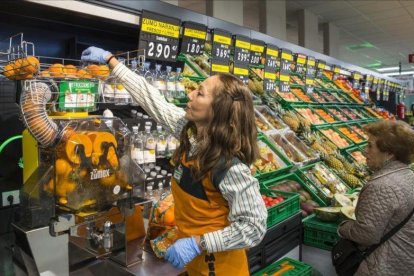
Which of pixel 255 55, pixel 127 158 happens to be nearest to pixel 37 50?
pixel 127 158

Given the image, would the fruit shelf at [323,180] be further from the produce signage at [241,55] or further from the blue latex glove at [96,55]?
the blue latex glove at [96,55]

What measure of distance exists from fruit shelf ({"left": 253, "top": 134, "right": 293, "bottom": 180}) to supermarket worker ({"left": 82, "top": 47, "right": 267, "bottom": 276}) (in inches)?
65.6

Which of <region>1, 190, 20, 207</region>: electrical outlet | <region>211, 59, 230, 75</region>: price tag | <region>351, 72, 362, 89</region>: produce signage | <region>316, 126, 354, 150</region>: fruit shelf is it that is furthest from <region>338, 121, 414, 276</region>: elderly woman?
<region>351, 72, 362, 89</region>: produce signage

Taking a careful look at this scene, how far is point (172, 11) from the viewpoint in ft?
9.07

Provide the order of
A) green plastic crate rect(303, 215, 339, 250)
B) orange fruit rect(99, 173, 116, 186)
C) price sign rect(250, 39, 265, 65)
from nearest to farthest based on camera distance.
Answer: orange fruit rect(99, 173, 116, 186) < green plastic crate rect(303, 215, 339, 250) < price sign rect(250, 39, 265, 65)

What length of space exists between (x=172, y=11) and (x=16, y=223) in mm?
1982

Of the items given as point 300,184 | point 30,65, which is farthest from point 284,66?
point 30,65

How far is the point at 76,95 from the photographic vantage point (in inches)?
66.2

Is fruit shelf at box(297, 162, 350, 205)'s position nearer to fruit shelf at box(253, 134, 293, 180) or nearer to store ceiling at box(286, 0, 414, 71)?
fruit shelf at box(253, 134, 293, 180)

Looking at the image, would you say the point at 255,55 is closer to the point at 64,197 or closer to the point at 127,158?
the point at 127,158

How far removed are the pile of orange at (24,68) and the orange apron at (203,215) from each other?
0.76m

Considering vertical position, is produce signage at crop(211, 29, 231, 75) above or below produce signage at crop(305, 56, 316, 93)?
below

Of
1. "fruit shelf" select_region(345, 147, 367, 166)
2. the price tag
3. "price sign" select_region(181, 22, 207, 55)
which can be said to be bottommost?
"fruit shelf" select_region(345, 147, 367, 166)

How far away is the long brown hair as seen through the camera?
1.33m
